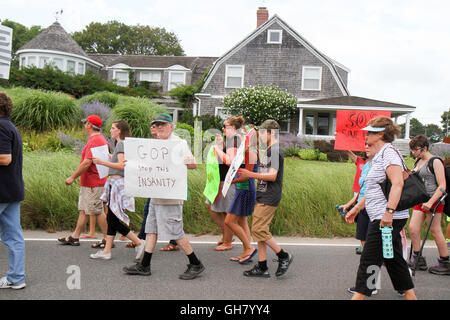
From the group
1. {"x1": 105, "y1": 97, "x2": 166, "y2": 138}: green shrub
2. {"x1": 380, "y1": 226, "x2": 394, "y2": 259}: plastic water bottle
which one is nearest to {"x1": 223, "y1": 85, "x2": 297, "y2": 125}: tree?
{"x1": 105, "y1": 97, "x2": 166, "y2": 138}: green shrub

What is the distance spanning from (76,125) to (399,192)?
13527 millimetres

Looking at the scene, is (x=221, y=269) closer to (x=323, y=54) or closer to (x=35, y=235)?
(x=35, y=235)

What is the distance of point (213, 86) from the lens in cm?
2961

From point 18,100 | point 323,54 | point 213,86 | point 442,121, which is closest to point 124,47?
point 213,86

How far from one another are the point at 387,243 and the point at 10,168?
155 inches

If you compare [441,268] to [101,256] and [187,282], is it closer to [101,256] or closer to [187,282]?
[187,282]

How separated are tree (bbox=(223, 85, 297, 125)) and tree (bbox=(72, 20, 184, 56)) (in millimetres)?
33627

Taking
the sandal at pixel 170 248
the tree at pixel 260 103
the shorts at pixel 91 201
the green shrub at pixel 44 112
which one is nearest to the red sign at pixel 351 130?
the sandal at pixel 170 248

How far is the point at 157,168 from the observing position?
4859 mm

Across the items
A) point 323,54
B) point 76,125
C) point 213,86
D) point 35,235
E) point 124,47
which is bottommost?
point 35,235

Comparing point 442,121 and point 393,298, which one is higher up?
point 442,121

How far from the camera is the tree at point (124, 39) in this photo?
57844mm
